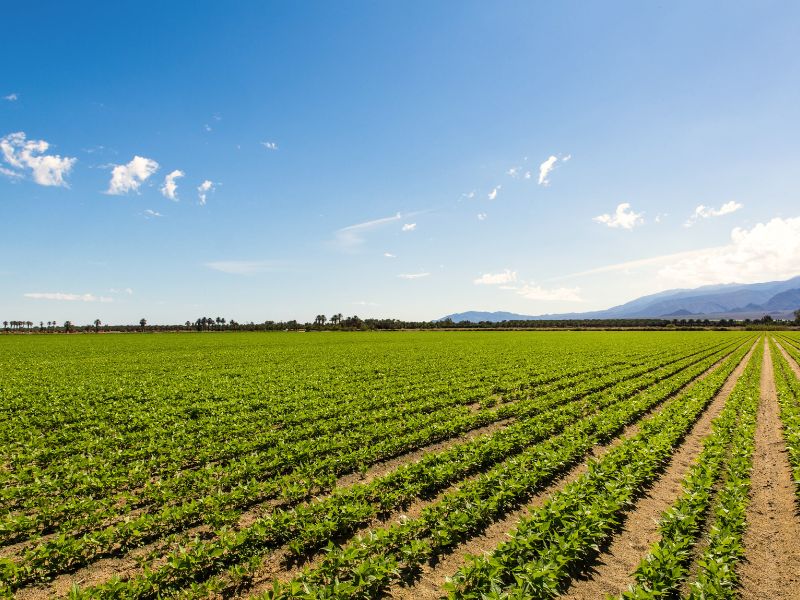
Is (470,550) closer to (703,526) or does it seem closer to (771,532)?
(703,526)

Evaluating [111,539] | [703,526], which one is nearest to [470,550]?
[703,526]

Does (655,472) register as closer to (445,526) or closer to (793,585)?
(793,585)

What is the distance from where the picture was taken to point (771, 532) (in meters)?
8.92

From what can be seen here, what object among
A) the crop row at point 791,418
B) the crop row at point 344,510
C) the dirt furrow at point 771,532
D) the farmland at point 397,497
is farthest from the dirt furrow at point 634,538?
the crop row at point 344,510

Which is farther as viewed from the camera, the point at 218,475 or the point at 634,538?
the point at 218,475

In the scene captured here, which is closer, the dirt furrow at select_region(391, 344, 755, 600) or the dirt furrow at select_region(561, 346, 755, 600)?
the dirt furrow at select_region(391, 344, 755, 600)

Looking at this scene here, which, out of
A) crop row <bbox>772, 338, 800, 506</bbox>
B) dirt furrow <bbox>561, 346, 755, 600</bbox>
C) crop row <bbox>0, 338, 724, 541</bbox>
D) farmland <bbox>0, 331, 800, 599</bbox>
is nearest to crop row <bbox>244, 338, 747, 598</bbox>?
farmland <bbox>0, 331, 800, 599</bbox>

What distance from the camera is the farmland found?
686 centimetres

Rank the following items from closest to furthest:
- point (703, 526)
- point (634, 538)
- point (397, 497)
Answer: point (634, 538), point (703, 526), point (397, 497)

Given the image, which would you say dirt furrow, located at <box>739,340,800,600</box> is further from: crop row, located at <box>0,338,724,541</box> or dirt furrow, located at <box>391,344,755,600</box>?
crop row, located at <box>0,338,724,541</box>

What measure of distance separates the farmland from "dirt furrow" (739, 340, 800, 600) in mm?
59

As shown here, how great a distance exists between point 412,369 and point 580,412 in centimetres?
1756

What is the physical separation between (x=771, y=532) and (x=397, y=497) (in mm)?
8589

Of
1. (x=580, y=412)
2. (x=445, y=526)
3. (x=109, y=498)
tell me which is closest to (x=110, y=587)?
(x=109, y=498)
